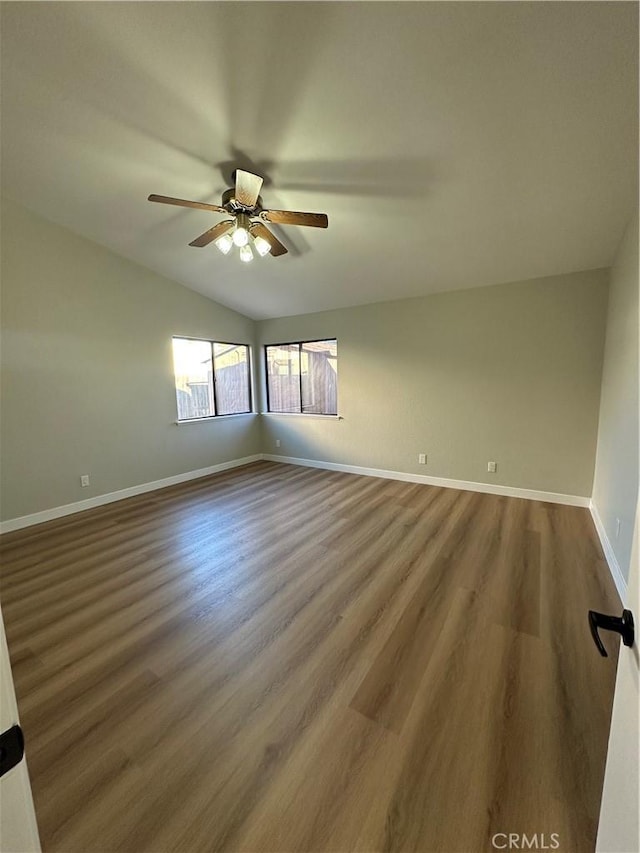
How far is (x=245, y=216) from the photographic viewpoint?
2469mm

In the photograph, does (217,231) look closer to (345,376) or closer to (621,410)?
(345,376)

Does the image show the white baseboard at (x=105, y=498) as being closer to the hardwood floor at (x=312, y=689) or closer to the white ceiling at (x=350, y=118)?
the hardwood floor at (x=312, y=689)

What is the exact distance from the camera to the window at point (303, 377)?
511 cm

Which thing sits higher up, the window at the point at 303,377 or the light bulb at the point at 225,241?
the light bulb at the point at 225,241

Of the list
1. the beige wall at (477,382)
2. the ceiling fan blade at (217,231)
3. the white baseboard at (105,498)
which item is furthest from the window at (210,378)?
the ceiling fan blade at (217,231)

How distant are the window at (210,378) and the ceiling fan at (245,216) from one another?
232cm

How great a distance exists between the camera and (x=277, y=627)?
1.87 metres

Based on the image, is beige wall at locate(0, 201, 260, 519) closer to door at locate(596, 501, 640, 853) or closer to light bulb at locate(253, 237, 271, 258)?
light bulb at locate(253, 237, 271, 258)

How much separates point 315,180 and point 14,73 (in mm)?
1786

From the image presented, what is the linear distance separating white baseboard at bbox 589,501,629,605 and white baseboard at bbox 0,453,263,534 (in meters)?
4.62

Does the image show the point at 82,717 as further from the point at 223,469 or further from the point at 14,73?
the point at 223,469

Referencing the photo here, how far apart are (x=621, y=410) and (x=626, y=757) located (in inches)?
99.5

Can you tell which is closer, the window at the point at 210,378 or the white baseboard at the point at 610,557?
the white baseboard at the point at 610,557

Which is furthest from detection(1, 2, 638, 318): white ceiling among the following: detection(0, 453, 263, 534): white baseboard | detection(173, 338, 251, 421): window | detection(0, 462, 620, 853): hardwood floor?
detection(0, 453, 263, 534): white baseboard
